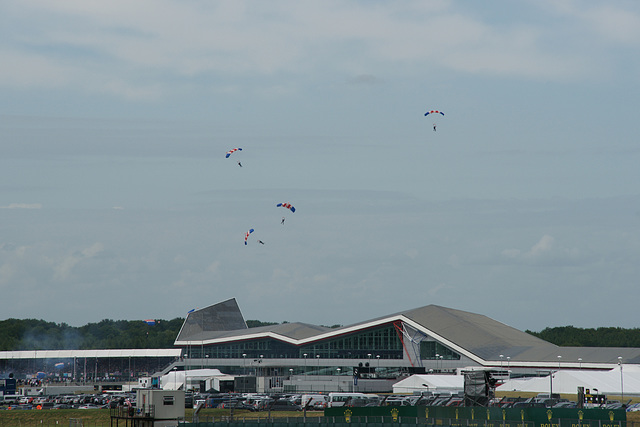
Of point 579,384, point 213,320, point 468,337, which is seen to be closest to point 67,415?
point 579,384

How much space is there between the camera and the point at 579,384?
281 ft

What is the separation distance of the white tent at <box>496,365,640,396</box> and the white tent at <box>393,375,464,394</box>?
268 inches

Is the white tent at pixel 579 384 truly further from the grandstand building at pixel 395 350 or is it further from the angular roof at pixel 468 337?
the angular roof at pixel 468 337

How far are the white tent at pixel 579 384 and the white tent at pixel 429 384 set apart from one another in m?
6.80

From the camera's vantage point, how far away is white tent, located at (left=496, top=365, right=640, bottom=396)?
84375mm

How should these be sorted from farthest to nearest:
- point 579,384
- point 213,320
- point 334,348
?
point 213,320 < point 334,348 < point 579,384

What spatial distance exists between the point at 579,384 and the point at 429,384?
16916 millimetres

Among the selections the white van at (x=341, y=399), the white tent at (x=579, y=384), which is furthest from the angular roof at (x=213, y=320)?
the white van at (x=341, y=399)

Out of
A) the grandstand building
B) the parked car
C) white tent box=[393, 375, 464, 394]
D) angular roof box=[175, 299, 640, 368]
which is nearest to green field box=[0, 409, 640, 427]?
the parked car

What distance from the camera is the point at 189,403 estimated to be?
3145 inches

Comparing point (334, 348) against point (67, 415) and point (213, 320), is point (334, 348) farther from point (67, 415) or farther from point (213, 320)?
point (67, 415)

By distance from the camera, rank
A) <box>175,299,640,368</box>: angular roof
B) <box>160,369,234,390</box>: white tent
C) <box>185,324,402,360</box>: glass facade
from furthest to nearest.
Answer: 1. <box>185,324,402,360</box>: glass facade
2. <box>175,299,640,368</box>: angular roof
3. <box>160,369,234,390</box>: white tent

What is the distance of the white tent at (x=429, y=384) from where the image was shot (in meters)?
93.2

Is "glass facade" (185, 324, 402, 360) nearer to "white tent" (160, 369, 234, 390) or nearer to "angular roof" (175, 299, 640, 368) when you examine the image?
"angular roof" (175, 299, 640, 368)
